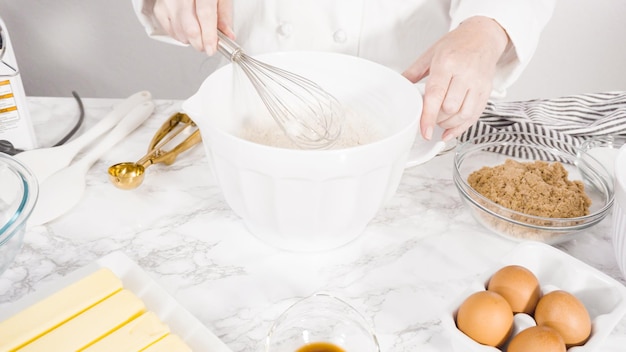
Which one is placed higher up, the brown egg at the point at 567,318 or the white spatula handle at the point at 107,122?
the white spatula handle at the point at 107,122

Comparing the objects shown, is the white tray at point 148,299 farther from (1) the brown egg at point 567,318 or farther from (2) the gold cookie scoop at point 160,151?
(1) the brown egg at point 567,318

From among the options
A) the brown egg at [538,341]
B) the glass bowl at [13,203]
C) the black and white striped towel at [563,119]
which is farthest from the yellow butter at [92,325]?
the black and white striped towel at [563,119]

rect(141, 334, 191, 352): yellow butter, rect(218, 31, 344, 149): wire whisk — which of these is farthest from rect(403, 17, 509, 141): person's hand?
rect(141, 334, 191, 352): yellow butter

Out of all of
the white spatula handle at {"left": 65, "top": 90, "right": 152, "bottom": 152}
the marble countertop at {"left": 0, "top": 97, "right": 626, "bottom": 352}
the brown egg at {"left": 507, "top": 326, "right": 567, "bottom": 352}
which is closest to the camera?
the brown egg at {"left": 507, "top": 326, "right": 567, "bottom": 352}

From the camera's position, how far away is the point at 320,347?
0.51m

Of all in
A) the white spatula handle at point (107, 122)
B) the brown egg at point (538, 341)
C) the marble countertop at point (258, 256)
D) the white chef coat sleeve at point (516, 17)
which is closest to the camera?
the brown egg at point (538, 341)

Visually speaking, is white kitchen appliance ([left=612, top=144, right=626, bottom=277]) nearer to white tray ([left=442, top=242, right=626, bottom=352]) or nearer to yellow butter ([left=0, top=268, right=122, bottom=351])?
white tray ([left=442, top=242, right=626, bottom=352])

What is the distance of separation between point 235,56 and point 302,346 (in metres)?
0.34

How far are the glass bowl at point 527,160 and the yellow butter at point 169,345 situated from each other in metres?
0.39

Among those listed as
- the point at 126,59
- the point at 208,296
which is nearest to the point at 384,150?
the point at 208,296

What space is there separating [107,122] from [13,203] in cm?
26

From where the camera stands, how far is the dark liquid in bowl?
51cm

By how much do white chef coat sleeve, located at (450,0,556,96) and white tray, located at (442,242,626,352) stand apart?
28 centimetres

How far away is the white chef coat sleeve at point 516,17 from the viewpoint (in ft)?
2.36
